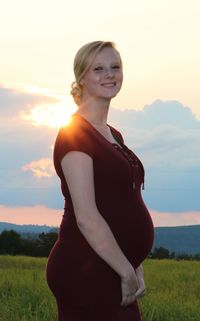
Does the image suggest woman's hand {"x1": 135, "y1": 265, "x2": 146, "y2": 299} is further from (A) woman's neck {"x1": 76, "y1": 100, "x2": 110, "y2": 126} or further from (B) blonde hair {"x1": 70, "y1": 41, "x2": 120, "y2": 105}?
(B) blonde hair {"x1": 70, "y1": 41, "x2": 120, "y2": 105}

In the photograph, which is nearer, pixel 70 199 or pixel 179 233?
pixel 70 199

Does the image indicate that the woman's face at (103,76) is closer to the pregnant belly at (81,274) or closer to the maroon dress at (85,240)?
the maroon dress at (85,240)

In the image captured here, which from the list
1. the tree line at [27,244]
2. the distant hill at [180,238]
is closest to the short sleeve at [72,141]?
the tree line at [27,244]

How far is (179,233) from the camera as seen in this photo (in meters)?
150

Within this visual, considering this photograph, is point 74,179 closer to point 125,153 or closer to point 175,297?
point 125,153

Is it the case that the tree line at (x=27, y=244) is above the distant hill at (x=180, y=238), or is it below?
below

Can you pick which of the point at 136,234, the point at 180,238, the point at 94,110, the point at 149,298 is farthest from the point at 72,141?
the point at 180,238

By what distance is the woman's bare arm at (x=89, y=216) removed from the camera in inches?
Result: 107

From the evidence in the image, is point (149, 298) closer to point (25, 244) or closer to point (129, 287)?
point (129, 287)

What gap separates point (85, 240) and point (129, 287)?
0.82 ft

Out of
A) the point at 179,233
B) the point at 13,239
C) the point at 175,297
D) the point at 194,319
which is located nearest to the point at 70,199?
the point at 194,319

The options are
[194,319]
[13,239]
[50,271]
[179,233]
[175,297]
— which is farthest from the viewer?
[179,233]

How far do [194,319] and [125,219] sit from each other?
4.65m

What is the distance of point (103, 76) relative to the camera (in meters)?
2.95
